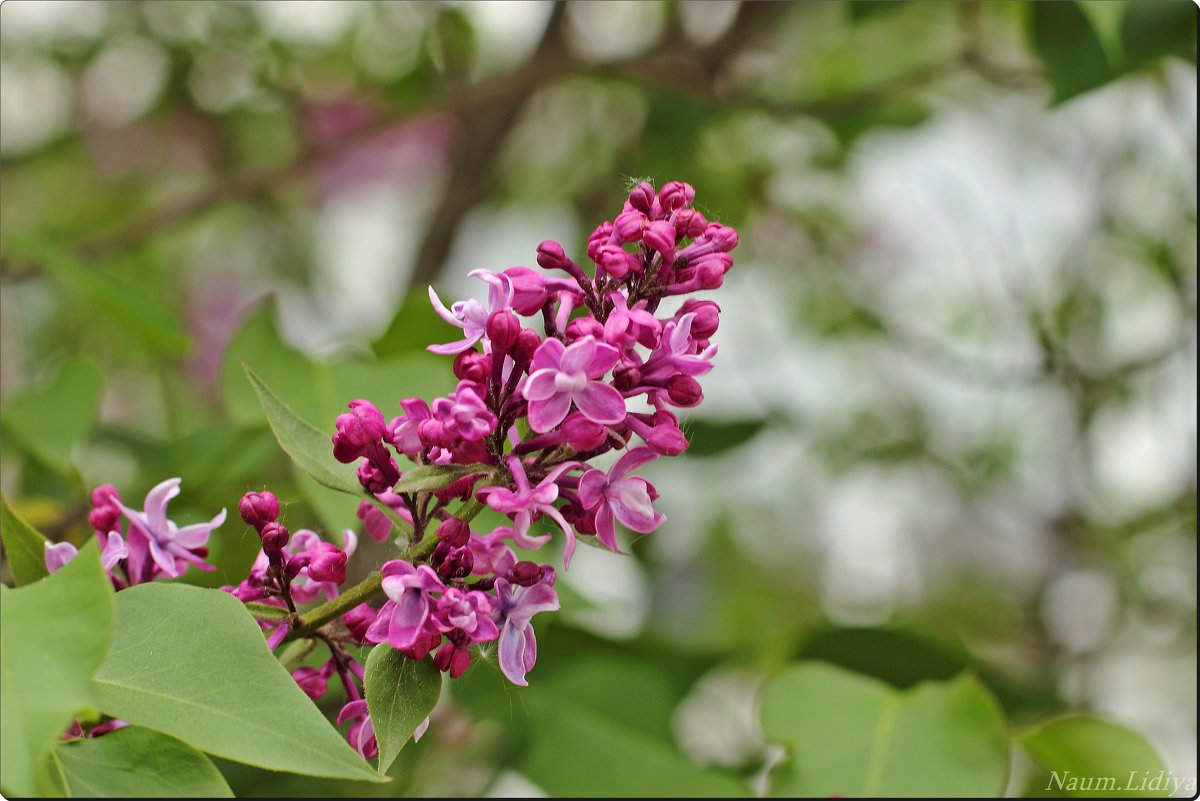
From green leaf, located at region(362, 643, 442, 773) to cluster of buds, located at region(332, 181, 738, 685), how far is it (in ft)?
0.03

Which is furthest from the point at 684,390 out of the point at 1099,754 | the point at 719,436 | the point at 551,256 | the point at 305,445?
the point at 719,436

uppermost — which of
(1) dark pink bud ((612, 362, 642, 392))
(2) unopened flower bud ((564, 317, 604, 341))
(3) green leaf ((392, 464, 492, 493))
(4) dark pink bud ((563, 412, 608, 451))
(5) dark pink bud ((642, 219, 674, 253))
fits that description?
(5) dark pink bud ((642, 219, 674, 253))

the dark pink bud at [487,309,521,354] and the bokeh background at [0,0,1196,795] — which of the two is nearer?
the dark pink bud at [487,309,521,354]

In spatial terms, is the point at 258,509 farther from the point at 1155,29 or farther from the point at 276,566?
the point at 1155,29

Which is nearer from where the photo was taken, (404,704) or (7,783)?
(7,783)

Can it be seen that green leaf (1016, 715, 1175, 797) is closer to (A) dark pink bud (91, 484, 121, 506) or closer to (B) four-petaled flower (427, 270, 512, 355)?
(B) four-petaled flower (427, 270, 512, 355)

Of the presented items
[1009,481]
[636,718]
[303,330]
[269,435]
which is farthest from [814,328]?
[269,435]

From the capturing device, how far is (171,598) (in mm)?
695

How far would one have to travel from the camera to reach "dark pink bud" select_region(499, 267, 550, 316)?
2.49ft

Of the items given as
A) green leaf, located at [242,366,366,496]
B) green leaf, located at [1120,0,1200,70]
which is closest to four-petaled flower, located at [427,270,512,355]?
green leaf, located at [242,366,366,496]

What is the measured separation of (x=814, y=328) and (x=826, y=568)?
107 cm

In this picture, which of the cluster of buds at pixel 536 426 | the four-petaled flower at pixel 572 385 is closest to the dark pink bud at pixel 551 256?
the cluster of buds at pixel 536 426

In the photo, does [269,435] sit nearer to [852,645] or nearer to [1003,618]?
[852,645]

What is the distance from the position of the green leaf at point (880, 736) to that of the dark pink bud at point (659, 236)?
0.67m
